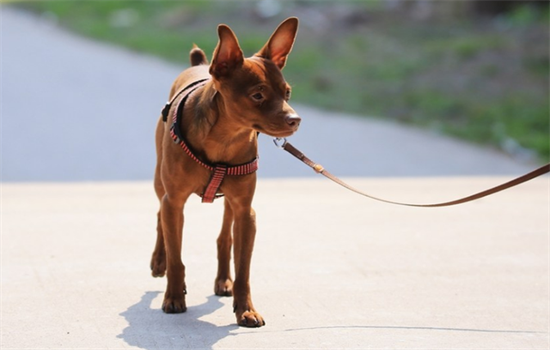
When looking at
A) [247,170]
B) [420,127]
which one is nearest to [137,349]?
[247,170]

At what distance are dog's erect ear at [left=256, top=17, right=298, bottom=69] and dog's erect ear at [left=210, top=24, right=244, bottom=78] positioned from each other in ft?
0.82

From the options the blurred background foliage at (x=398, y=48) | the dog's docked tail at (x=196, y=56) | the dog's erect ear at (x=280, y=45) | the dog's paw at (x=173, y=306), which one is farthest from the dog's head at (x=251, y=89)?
the blurred background foliage at (x=398, y=48)

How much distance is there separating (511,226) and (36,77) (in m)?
9.67

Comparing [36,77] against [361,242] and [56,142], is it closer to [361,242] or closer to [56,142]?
[56,142]

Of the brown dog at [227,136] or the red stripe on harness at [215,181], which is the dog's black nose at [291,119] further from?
the red stripe on harness at [215,181]

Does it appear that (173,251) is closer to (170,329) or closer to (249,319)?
(170,329)

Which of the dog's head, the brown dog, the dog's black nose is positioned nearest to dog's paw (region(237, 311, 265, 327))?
the brown dog

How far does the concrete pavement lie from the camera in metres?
5.41

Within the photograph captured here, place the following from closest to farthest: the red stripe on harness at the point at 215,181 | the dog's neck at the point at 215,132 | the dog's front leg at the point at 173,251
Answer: the dog's neck at the point at 215,132
the red stripe on harness at the point at 215,181
the dog's front leg at the point at 173,251

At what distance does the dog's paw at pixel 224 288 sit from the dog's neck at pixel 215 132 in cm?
99

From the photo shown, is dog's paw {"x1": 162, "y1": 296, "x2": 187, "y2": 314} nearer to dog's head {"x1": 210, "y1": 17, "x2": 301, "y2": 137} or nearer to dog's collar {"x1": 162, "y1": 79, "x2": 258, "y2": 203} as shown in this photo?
dog's collar {"x1": 162, "y1": 79, "x2": 258, "y2": 203}

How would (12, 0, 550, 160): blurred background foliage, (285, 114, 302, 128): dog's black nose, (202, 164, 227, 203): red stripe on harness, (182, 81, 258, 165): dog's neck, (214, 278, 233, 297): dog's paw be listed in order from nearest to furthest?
(285, 114, 302, 128): dog's black nose
(182, 81, 258, 165): dog's neck
(202, 164, 227, 203): red stripe on harness
(214, 278, 233, 297): dog's paw
(12, 0, 550, 160): blurred background foliage

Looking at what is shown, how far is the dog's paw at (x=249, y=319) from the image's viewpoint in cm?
548

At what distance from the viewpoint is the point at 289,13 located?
20781mm
